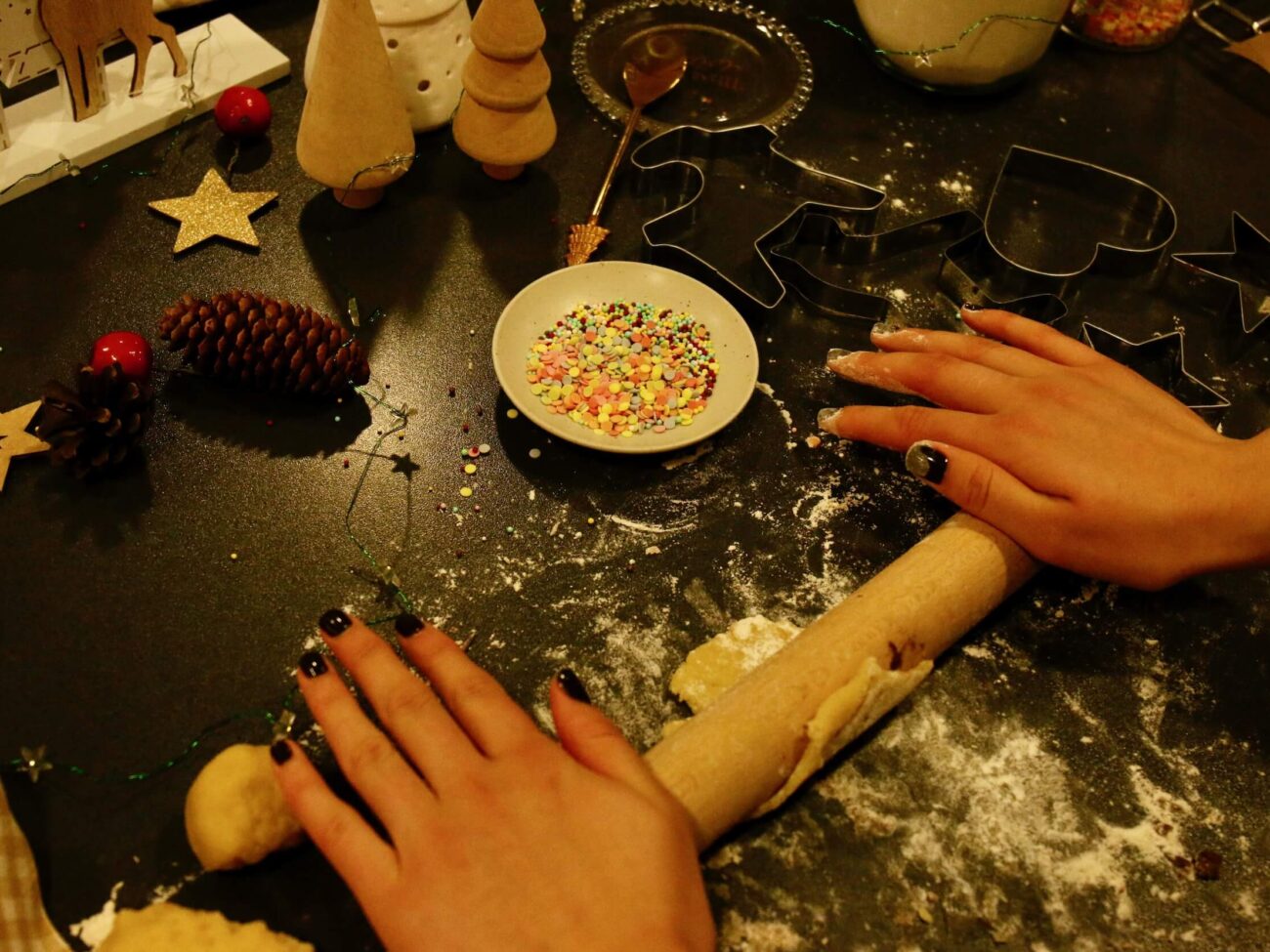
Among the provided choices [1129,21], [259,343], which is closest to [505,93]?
[259,343]

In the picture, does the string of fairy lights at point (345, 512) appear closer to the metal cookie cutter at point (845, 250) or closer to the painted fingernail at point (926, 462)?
the metal cookie cutter at point (845, 250)

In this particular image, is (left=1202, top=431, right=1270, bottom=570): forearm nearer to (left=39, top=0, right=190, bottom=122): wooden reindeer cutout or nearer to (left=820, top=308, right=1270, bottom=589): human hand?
(left=820, top=308, right=1270, bottom=589): human hand

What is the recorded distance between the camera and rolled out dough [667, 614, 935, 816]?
2.51 feet

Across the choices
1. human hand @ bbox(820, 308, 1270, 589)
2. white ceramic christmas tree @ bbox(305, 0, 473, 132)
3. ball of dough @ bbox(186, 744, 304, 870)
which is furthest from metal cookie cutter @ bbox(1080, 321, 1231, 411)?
ball of dough @ bbox(186, 744, 304, 870)

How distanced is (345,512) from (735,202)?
667 millimetres

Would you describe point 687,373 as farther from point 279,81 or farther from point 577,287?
point 279,81

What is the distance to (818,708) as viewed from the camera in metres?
0.76

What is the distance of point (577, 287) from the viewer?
110cm

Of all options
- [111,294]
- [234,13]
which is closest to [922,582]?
[111,294]

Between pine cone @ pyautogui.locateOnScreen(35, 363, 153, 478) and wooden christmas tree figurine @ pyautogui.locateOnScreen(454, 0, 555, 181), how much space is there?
50cm

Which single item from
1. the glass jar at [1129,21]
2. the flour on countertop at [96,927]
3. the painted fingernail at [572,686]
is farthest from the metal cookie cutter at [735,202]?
the flour on countertop at [96,927]

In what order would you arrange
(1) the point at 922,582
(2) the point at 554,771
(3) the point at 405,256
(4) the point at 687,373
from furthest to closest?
(3) the point at 405,256
(4) the point at 687,373
(1) the point at 922,582
(2) the point at 554,771

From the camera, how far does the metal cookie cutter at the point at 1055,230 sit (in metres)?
1.19

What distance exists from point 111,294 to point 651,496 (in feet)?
2.18
